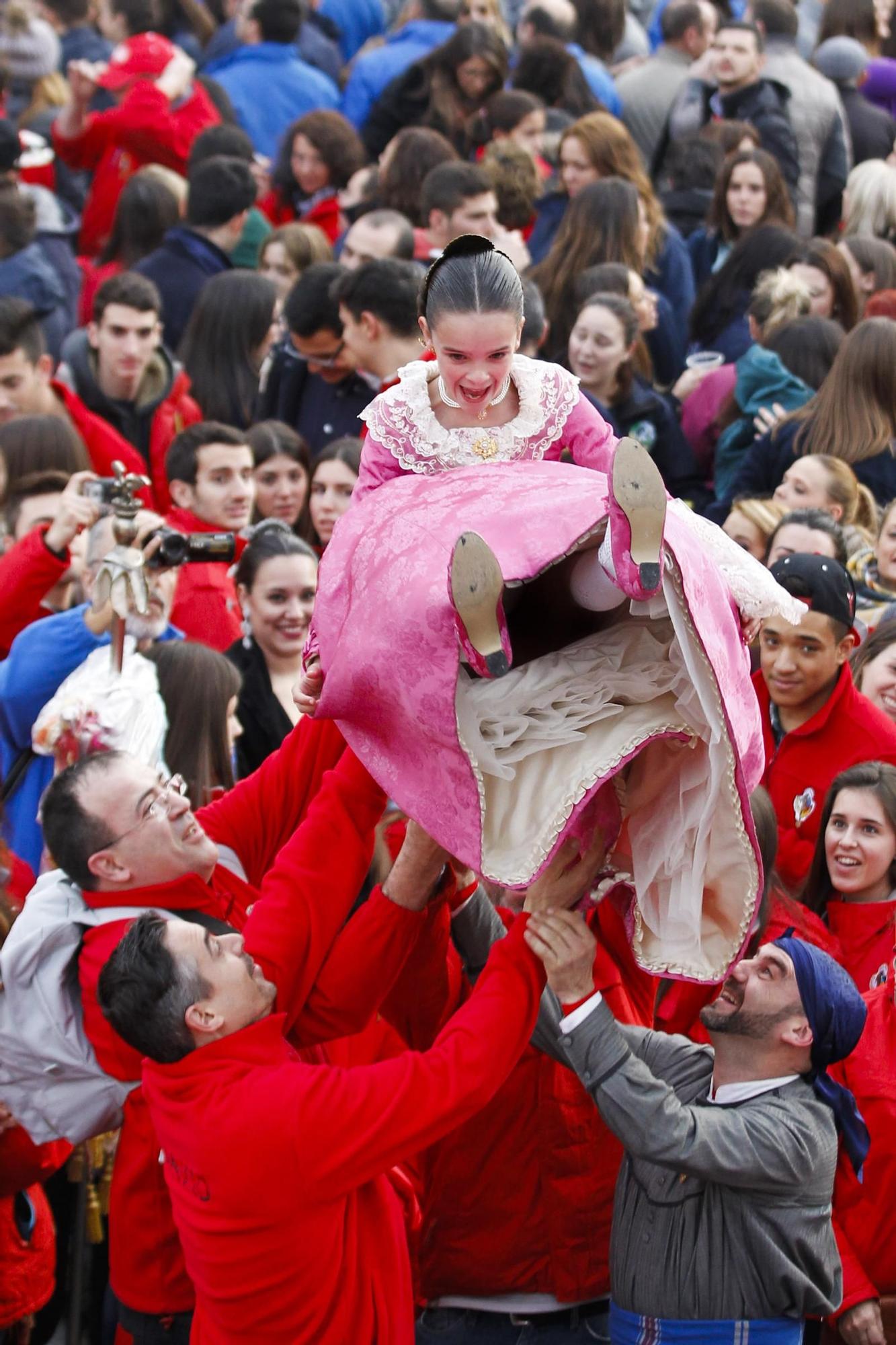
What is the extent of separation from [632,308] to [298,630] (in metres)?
2.13

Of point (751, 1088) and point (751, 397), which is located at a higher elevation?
point (751, 1088)

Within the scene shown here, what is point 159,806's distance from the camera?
321 centimetres

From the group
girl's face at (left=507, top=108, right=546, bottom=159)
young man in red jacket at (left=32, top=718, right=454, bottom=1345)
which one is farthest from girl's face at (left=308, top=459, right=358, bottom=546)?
girl's face at (left=507, top=108, right=546, bottom=159)

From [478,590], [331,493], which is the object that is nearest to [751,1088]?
[478,590]

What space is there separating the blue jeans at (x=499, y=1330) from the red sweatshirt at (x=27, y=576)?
6.52 feet

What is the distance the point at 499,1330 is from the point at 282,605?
194 cm

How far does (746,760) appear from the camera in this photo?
2553 mm

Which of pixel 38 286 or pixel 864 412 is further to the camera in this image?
pixel 38 286

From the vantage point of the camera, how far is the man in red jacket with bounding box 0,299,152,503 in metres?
5.71

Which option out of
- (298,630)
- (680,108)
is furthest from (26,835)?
(680,108)

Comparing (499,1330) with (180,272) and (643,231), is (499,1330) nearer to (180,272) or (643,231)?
(643,231)

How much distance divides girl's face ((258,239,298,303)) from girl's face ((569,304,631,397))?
5.70ft

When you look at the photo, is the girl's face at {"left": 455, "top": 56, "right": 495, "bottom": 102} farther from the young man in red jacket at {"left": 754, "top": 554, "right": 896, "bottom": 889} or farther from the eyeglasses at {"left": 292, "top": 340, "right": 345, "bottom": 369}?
the young man in red jacket at {"left": 754, "top": 554, "right": 896, "bottom": 889}

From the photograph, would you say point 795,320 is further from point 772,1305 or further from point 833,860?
point 772,1305
